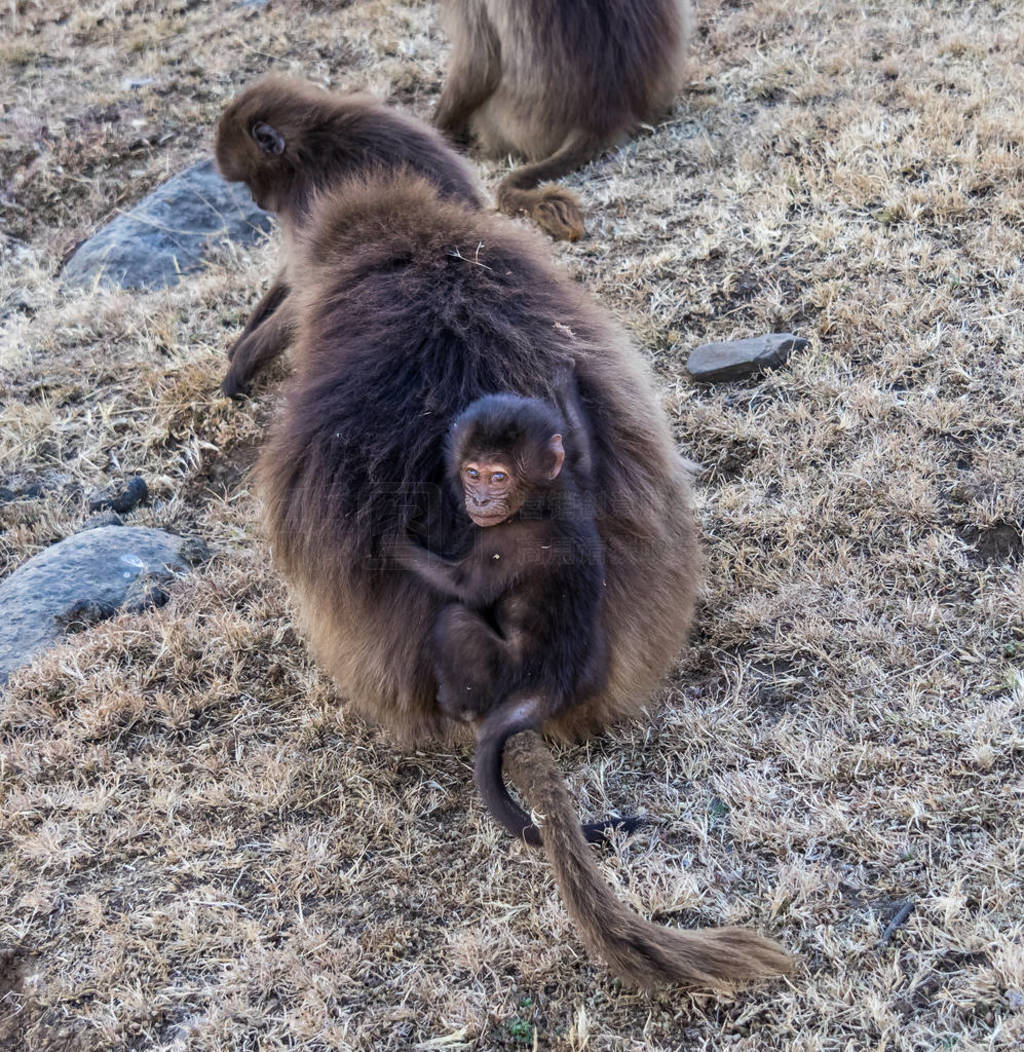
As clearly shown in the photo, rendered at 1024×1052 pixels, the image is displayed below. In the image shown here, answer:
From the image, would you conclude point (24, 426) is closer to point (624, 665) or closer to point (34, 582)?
point (34, 582)

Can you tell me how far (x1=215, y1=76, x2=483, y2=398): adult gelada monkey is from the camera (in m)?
4.73

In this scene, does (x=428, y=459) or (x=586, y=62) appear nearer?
(x=428, y=459)

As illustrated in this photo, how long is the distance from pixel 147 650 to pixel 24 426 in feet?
5.83

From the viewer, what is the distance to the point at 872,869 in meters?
2.62

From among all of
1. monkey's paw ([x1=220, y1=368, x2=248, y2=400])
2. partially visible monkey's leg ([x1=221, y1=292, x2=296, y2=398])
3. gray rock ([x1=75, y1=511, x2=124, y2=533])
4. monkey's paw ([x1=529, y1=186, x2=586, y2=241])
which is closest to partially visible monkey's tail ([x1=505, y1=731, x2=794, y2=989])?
gray rock ([x1=75, y1=511, x2=124, y2=533])

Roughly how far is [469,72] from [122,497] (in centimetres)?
335

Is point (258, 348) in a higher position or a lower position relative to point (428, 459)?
lower

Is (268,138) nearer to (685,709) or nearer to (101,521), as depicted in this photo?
(101,521)

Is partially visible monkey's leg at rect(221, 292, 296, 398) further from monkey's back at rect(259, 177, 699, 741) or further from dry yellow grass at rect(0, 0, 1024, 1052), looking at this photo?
monkey's back at rect(259, 177, 699, 741)

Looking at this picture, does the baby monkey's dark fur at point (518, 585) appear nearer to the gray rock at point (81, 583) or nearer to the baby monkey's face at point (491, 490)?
the baby monkey's face at point (491, 490)

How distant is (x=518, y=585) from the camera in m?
2.55

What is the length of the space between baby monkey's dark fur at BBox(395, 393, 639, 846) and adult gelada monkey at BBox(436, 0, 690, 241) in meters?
3.53

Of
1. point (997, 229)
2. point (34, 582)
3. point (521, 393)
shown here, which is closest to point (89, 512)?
point (34, 582)

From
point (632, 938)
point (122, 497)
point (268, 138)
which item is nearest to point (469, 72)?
point (268, 138)
